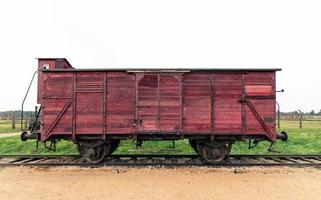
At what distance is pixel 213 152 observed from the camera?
1150 centimetres

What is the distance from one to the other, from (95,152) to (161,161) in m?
2.67

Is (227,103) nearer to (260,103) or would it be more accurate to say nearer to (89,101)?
(260,103)

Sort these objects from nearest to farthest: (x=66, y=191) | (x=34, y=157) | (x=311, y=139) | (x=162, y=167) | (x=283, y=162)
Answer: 1. (x=66, y=191)
2. (x=162, y=167)
3. (x=283, y=162)
4. (x=34, y=157)
5. (x=311, y=139)

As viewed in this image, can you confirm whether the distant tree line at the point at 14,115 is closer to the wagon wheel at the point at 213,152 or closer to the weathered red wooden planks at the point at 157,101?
the weathered red wooden planks at the point at 157,101

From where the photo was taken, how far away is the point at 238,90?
37.3ft

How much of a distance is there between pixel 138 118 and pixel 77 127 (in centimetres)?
244

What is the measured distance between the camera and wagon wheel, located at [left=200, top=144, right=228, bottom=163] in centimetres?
1146

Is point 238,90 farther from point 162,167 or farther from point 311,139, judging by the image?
point 311,139

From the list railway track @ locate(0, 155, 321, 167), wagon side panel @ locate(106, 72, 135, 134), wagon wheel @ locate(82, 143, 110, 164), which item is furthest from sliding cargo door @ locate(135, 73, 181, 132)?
wagon wheel @ locate(82, 143, 110, 164)

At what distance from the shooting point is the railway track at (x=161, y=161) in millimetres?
11094

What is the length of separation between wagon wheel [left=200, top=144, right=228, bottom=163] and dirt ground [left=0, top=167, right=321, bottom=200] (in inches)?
42.0

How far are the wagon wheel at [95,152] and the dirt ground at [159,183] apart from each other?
87 cm

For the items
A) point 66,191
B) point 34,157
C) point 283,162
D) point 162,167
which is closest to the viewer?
point 66,191

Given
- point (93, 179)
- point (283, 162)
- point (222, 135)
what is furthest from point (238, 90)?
point (93, 179)
